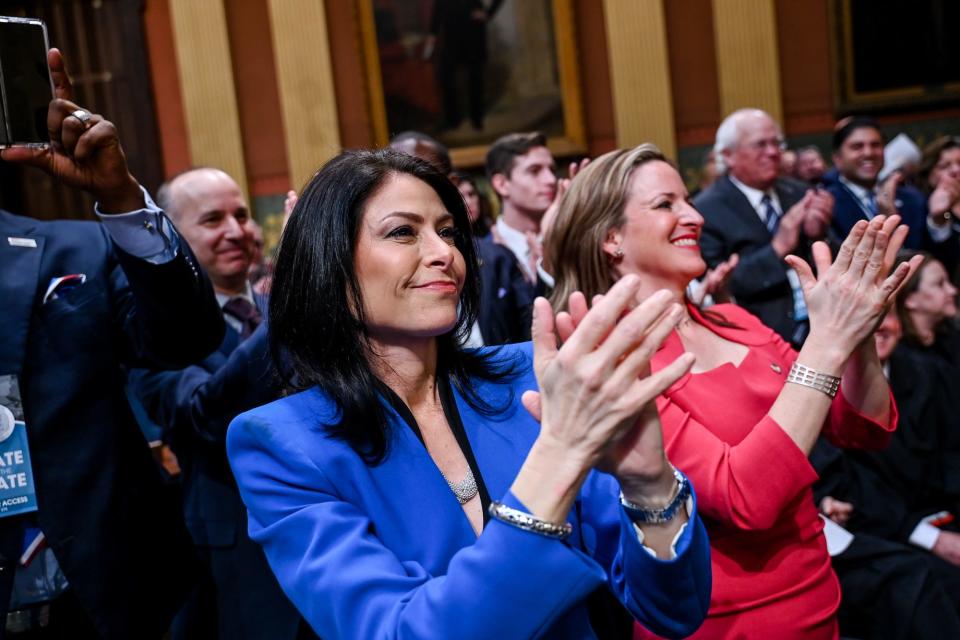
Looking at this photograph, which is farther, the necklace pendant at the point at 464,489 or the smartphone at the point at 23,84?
the smartphone at the point at 23,84

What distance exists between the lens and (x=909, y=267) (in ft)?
6.13

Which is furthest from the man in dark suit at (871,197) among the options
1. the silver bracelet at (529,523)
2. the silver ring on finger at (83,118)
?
the silver bracelet at (529,523)

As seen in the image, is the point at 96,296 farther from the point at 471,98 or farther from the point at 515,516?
the point at 471,98

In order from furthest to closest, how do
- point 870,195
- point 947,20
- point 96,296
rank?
point 947,20 → point 870,195 → point 96,296

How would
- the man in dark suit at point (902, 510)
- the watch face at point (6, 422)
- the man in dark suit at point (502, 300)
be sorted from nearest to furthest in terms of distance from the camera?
the watch face at point (6, 422) → the man in dark suit at point (902, 510) → the man in dark suit at point (502, 300)

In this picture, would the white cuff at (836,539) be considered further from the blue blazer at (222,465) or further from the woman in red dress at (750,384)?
the blue blazer at (222,465)

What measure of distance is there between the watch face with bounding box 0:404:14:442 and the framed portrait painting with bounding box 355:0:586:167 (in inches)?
282

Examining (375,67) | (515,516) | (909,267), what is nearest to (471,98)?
(375,67)

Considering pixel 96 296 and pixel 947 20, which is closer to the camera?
pixel 96 296

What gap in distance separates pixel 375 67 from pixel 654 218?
23.3ft

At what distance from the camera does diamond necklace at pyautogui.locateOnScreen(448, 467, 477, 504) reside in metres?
1.52

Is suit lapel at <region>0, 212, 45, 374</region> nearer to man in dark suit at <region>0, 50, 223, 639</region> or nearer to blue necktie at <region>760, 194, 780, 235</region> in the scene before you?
man in dark suit at <region>0, 50, 223, 639</region>

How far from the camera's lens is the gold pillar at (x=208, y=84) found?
8.82 m

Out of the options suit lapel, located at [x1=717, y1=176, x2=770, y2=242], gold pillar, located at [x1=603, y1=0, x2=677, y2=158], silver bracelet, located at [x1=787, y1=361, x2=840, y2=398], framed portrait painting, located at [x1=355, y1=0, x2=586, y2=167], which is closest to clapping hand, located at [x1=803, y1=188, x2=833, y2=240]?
suit lapel, located at [x1=717, y1=176, x2=770, y2=242]
